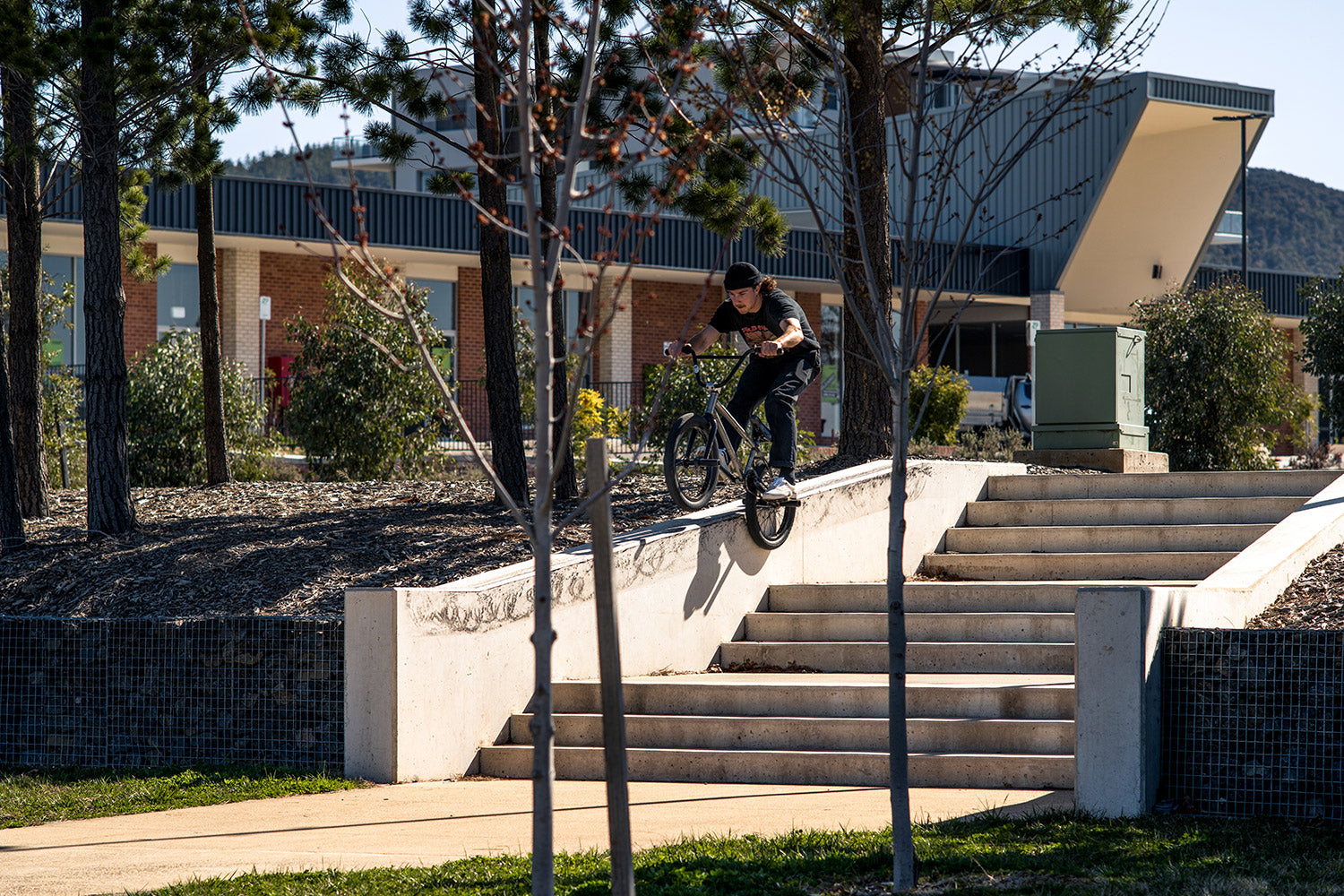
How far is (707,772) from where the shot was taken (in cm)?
748

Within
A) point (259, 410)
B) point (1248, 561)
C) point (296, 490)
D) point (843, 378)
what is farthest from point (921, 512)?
point (259, 410)

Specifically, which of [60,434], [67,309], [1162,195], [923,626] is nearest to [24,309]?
[60,434]

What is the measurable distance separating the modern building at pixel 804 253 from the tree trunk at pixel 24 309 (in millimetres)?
11496

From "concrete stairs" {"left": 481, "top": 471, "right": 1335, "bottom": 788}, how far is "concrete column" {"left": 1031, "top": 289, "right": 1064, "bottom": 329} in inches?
942

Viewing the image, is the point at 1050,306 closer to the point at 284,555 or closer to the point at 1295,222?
the point at 284,555

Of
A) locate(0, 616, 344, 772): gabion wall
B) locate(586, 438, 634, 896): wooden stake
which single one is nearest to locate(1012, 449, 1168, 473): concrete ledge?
locate(0, 616, 344, 772): gabion wall

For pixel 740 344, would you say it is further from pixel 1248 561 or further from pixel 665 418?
pixel 1248 561

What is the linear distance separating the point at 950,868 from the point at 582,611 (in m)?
4.01

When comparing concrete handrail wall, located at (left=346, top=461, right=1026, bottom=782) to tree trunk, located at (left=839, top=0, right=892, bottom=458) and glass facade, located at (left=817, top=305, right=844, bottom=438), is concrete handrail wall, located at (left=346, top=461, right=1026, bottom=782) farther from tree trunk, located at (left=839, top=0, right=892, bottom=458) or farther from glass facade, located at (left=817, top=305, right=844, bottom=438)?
glass facade, located at (left=817, top=305, right=844, bottom=438)

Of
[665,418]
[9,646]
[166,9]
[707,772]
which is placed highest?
[166,9]

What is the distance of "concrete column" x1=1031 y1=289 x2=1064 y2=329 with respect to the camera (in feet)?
114

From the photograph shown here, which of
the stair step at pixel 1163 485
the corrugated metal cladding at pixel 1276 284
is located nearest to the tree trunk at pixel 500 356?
the stair step at pixel 1163 485

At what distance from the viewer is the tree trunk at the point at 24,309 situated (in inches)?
468

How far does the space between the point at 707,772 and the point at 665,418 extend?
1141 centimetres
